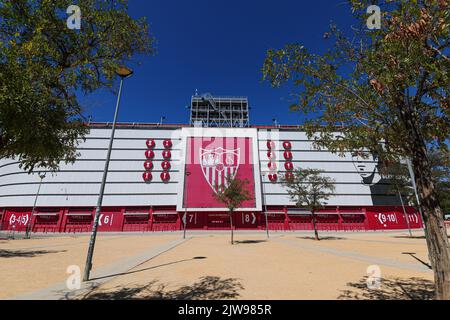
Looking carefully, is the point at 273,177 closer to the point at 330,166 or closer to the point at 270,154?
the point at 270,154

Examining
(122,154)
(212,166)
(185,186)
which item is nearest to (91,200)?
(122,154)

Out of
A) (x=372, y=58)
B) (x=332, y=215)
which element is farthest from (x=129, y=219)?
(x=372, y=58)

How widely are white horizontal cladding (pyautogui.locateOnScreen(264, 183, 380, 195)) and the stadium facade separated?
0.22m

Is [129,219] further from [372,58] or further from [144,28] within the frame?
[372,58]

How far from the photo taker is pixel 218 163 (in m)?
46.6

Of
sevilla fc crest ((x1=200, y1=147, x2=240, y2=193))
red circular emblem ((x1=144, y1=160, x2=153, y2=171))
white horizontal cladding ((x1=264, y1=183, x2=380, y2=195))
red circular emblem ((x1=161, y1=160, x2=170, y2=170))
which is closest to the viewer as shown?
sevilla fc crest ((x1=200, y1=147, x2=240, y2=193))

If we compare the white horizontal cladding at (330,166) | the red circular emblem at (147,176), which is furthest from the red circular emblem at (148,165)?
the white horizontal cladding at (330,166)

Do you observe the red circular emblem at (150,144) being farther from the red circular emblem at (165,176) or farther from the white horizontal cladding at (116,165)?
the red circular emblem at (165,176)

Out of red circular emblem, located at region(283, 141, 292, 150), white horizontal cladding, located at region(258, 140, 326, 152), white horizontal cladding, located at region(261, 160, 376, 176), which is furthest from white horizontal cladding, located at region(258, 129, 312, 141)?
white horizontal cladding, located at region(261, 160, 376, 176)

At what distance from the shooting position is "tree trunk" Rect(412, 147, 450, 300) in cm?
440

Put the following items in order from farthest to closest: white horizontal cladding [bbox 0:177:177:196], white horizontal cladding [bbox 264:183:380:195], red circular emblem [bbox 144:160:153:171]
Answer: red circular emblem [bbox 144:160:153:171] → white horizontal cladding [bbox 264:183:380:195] → white horizontal cladding [bbox 0:177:177:196]

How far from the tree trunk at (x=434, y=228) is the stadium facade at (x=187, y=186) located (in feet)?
124

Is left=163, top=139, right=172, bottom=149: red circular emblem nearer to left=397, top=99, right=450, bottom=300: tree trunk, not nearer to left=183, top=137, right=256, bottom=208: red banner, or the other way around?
left=183, top=137, right=256, bottom=208: red banner

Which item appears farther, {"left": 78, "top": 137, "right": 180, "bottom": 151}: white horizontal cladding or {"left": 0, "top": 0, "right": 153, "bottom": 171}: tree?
{"left": 78, "top": 137, "right": 180, "bottom": 151}: white horizontal cladding
